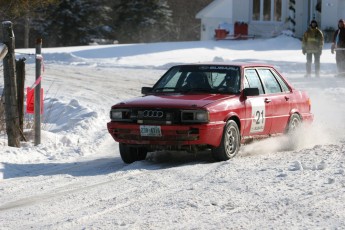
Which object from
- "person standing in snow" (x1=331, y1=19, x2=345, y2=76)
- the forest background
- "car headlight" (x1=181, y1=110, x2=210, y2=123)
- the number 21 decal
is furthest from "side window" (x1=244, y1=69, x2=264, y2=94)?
the forest background

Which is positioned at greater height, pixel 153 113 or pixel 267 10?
pixel 267 10

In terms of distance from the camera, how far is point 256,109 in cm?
1159

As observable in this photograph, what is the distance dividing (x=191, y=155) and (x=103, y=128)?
12.1 feet

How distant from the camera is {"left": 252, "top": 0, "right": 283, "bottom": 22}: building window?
43250 millimetres

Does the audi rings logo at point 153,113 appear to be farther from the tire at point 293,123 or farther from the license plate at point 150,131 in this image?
the tire at point 293,123

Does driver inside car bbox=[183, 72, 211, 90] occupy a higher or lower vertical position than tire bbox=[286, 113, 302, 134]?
higher

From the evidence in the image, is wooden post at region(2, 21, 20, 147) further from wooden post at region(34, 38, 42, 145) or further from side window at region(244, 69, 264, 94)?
side window at region(244, 69, 264, 94)

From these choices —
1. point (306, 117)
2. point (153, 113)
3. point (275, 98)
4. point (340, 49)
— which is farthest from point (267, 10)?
point (153, 113)

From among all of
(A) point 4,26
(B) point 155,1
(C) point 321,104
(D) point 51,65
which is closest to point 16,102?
(A) point 4,26

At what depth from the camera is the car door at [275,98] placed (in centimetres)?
1209

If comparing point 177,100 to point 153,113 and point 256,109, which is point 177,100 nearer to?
point 153,113

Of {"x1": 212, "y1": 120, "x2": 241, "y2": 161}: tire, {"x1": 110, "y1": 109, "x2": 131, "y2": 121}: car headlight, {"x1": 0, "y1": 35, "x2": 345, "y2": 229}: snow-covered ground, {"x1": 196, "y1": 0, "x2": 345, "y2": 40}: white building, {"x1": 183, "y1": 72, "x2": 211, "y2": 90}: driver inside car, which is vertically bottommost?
{"x1": 0, "y1": 35, "x2": 345, "y2": 229}: snow-covered ground

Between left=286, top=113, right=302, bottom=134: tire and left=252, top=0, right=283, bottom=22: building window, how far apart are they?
31.0 meters

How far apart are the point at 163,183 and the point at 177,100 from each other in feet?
6.43
